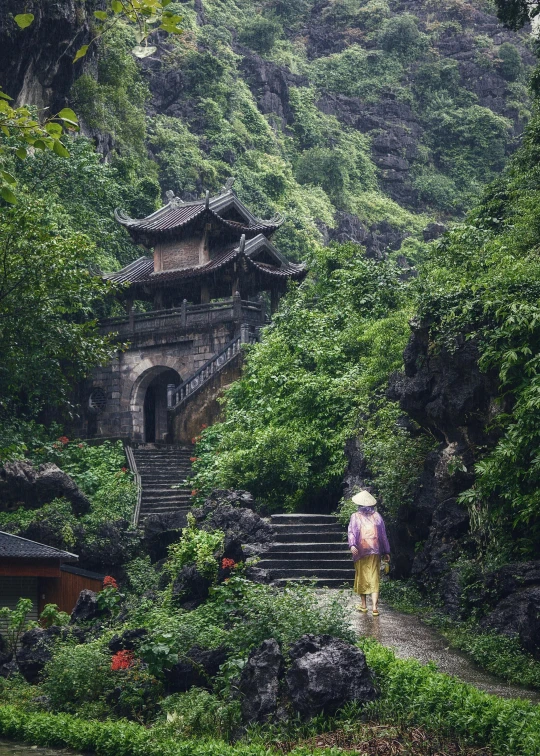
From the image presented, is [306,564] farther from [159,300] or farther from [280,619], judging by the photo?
[159,300]

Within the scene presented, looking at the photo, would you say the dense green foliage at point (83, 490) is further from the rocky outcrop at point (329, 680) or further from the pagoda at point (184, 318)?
the rocky outcrop at point (329, 680)

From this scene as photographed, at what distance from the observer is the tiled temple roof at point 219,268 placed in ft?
112

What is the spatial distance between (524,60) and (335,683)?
242 ft

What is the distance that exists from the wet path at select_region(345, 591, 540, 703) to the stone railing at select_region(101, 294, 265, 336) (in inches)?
697

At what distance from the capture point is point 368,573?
47.3 ft

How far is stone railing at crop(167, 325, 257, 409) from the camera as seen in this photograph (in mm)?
30188

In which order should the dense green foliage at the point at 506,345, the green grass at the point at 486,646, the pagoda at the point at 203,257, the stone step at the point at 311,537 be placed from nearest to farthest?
the green grass at the point at 486,646
the dense green foliage at the point at 506,345
the stone step at the point at 311,537
the pagoda at the point at 203,257

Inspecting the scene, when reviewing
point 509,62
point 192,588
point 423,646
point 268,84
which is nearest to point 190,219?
point 192,588

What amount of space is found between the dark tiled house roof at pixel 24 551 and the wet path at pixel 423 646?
5.28 m

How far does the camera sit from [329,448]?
21.3 metres

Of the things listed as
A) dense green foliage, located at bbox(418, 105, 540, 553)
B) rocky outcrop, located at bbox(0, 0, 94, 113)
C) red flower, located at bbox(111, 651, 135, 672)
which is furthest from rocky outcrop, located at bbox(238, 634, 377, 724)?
rocky outcrop, located at bbox(0, 0, 94, 113)

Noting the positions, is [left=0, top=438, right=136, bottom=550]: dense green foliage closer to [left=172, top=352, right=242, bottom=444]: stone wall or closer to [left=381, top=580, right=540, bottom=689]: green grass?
[left=172, top=352, right=242, bottom=444]: stone wall

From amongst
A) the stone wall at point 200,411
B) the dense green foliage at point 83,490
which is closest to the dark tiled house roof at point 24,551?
the dense green foliage at point 83,490

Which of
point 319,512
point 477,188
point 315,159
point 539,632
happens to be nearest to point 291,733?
point 539,632
